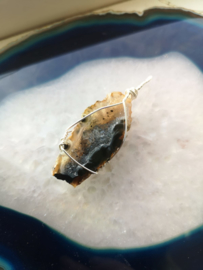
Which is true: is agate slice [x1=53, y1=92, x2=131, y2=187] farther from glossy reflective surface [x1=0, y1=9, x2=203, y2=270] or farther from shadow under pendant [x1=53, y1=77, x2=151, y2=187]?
glossy reflective surface [x1=0, y1=9, x2=203, y2=270]

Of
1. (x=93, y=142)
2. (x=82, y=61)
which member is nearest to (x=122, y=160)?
(x=93, y=142)

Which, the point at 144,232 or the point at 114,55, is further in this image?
the point at 114,55

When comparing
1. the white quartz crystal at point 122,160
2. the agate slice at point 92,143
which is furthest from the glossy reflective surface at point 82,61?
the agate slice at point 92,143

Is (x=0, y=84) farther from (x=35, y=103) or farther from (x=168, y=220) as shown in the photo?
(x=168, y=220)

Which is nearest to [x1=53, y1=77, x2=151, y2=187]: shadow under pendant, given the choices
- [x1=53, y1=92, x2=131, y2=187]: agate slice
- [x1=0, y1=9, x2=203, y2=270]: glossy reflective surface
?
[x1=53, y1=92, x2=131, y2=187]: agate slice

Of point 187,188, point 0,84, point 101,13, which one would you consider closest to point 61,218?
point 187,188
